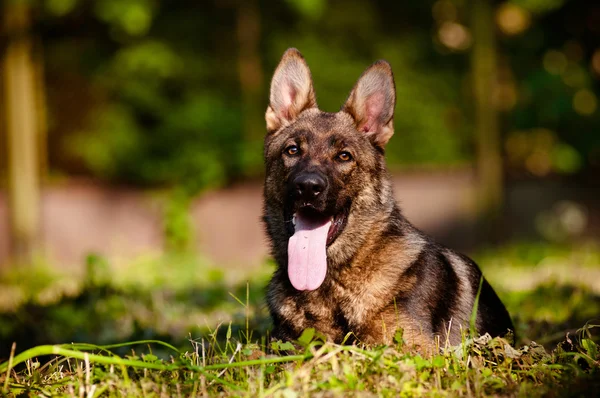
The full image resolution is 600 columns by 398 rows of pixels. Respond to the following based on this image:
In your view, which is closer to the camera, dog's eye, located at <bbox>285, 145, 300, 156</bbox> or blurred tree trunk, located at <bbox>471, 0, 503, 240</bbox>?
dog's eye, located at <bbox>285, 145, 300, 156</bbox>

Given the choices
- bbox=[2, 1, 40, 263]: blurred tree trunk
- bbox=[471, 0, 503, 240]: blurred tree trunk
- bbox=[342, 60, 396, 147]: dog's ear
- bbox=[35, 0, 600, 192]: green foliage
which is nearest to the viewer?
bbox=[342, 60, 396, 147]: dog's ear

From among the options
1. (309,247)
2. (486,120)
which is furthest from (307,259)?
(486,120)

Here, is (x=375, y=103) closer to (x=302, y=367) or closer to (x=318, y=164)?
(x=318, y=164)

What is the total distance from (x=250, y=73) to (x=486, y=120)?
5.40m

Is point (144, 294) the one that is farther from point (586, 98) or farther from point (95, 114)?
point (586, 98)

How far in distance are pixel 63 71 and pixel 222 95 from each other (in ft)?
12.6

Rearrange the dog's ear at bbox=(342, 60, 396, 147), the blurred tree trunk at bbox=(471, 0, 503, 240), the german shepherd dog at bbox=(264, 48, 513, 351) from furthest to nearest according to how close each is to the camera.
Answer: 1. the blurred tree trunk at bbox=(471, 0, 503, 240)
2. the dog's ear at bbox=(342, 60, 396, 147)
3. the german shepherd dog at bbox=(264, 48, 513, 351)

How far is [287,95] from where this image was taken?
4.93 metres

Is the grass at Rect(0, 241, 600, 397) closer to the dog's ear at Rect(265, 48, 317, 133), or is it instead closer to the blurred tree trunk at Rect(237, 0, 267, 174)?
the dog's ear at Rect(265, 48, 317, 133)

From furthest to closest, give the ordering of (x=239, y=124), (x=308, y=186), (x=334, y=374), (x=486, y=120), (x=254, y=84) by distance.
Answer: (x=254, y=84)
(x=239, y=124)
(x=486, y=120)
(x=308, y=186)
(x=334, y=374)

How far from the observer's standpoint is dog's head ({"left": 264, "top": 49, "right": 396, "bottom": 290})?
157 inches

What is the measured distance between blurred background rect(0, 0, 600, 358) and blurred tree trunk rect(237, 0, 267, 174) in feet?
0.15

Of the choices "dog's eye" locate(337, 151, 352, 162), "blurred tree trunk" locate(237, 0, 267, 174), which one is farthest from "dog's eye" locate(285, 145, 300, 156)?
"blurred tree trunk" locate(237, 0, 267, 174)

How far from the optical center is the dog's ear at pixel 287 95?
15.7ft
